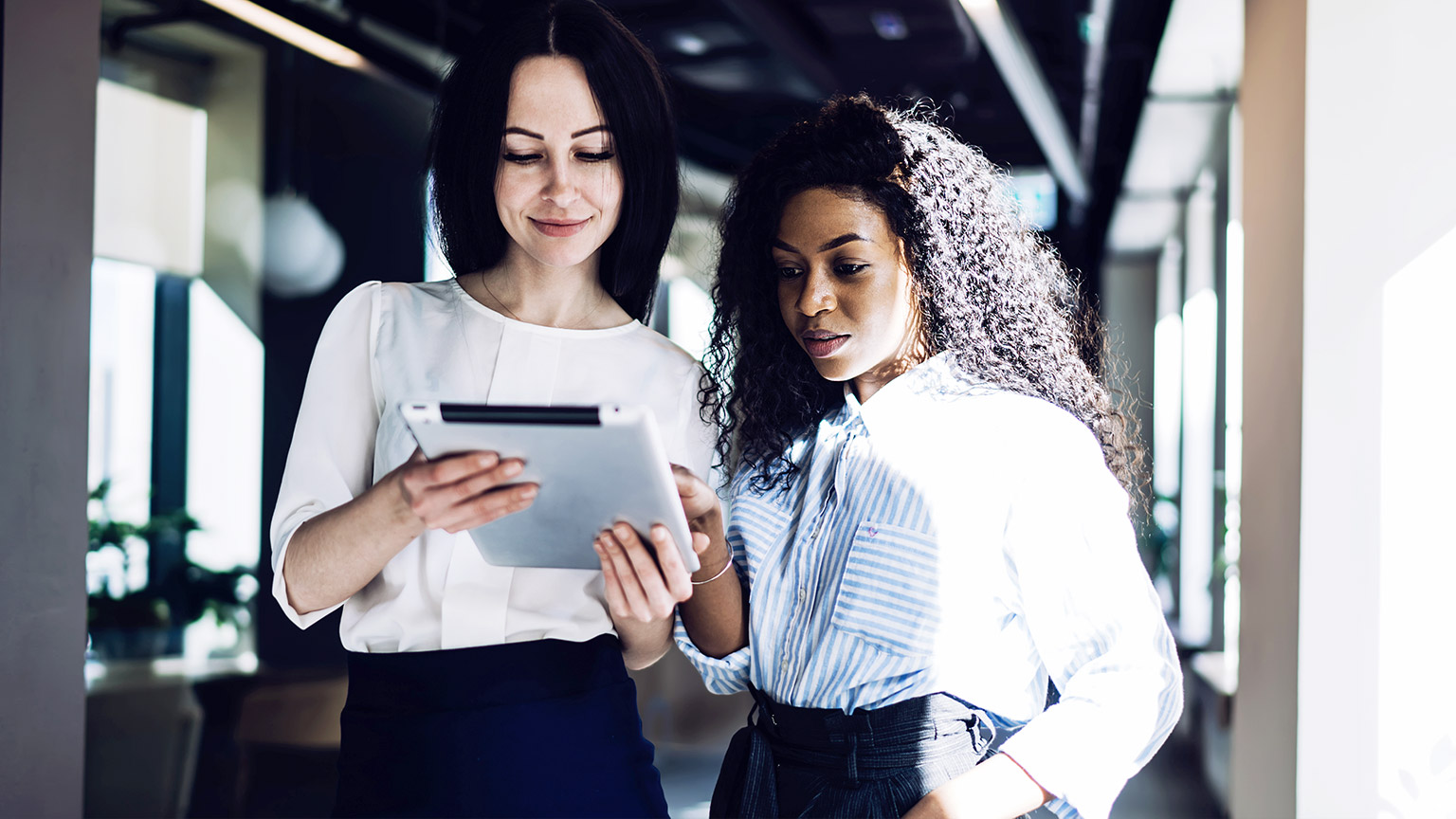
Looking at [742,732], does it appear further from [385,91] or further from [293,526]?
[385,91]

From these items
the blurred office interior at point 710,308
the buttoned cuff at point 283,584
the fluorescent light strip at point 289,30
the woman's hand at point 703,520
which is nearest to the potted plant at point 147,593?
the blurred office interior at point 710,308

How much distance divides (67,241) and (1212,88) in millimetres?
5271

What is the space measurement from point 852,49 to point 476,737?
567cm

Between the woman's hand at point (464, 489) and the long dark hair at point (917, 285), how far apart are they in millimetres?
500

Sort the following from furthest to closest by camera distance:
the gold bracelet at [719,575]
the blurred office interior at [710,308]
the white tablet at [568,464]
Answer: the blurred office interior at [710,308]
the gold bracelet at [719,575]
the white tablet at [568,464]

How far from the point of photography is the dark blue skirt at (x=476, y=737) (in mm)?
1377

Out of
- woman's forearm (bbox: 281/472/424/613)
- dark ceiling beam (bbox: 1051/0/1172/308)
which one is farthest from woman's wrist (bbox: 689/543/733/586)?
dark ceiling beam (bbox: 1051/0/1172/308)

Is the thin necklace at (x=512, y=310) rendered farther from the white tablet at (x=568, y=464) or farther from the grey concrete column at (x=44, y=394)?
the grey concrete column at (x=44, y=394)

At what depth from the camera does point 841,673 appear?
1516 millimetres

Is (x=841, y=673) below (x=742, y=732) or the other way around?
the other way around

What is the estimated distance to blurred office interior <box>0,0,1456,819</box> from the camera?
1.79m

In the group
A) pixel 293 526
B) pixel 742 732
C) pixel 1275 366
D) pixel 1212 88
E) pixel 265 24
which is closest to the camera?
pixel 293 526

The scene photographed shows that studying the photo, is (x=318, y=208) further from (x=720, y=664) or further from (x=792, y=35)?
(x=720, y=664)

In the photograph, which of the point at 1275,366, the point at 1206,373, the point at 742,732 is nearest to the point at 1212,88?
the point at 1206,373
